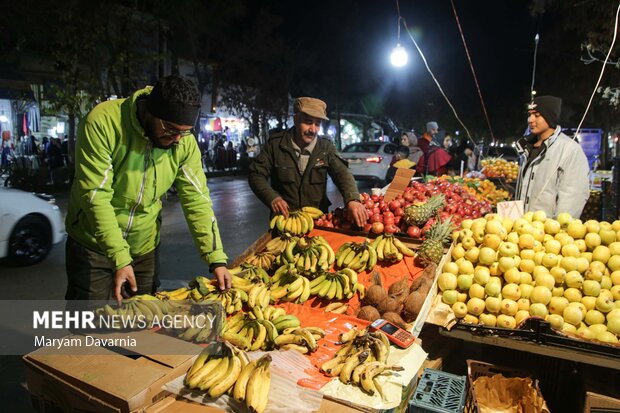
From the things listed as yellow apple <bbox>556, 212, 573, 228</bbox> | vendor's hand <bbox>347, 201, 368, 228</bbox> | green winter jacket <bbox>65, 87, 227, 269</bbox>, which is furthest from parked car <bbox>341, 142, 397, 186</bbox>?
green winter jacket <bbox>65, 87, 227, 269</bbox>

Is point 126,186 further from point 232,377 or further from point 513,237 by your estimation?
point 513,237

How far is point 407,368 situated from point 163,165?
2.16 metres

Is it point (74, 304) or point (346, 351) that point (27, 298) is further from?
point (346, 351)

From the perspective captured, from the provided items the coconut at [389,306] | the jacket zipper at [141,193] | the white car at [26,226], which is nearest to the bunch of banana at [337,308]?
the coconut at [389,306]

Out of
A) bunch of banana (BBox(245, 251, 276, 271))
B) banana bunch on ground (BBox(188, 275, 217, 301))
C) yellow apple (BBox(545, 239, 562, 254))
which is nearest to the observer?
banana bunch on ground (BBox(188, 275, 217, 301))

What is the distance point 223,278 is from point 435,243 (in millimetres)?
2016

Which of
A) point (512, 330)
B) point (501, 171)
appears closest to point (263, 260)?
point (512, 330)

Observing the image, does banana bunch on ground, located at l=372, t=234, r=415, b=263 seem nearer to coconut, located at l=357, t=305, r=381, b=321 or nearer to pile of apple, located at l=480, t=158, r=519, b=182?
coconut, located at l=357, t=305, r=381, b=321

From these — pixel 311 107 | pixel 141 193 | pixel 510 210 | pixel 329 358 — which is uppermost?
pixel 311 107

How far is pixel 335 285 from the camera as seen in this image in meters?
3.70

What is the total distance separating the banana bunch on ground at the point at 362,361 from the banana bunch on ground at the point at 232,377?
0.48 metres

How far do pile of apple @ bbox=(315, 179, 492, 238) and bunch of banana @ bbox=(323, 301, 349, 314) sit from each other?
1253mm

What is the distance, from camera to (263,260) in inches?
165

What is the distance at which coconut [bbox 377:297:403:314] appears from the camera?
3.49 metres
